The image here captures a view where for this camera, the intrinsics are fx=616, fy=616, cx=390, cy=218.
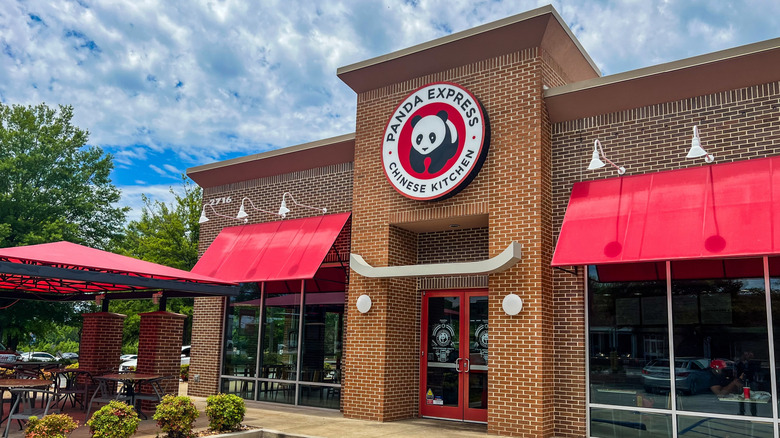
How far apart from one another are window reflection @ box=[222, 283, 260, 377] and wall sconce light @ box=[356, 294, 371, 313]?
3.76 meters

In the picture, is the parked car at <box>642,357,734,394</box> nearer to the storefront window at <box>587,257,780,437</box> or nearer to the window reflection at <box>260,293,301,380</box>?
the storefront window at <box>587,257,780,437</box>

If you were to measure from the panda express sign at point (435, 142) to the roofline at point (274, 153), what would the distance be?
5.56ft

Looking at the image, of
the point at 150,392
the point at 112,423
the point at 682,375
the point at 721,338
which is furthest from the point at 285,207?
the point at 721,338

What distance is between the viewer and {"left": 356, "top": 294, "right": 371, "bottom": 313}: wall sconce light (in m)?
12.3

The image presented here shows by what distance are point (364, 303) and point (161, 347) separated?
4.12 m

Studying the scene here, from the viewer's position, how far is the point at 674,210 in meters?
9.57

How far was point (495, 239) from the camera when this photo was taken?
1108 centimetres

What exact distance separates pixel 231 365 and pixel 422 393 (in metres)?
5.43

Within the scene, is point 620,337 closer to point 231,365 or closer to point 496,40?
point 496,40

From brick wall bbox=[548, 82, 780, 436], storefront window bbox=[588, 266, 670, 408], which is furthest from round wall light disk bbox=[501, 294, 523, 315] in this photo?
storefront window bbox=[588, 266, 670, 408]

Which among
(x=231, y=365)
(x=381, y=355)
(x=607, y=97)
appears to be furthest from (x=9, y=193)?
(x=607, y=97)

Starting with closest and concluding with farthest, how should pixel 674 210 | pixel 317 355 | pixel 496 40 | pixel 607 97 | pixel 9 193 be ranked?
1. pixel 674 210
2. pixel 607 97
3. pixel 496 40
4. pixel 317 355
5. pixel 9 193

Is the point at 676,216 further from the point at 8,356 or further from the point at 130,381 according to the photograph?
the point at 8,356

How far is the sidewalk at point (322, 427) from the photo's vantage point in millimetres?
10117
